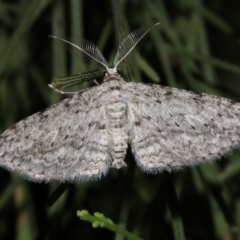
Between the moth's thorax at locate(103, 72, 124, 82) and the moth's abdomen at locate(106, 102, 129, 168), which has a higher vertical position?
the moth's thorax at locate(103, 72, 124, 82)

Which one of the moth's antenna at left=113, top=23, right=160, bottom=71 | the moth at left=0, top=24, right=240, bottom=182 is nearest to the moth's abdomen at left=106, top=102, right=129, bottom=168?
the moth at left=0, top=24, right=240, bottom=182

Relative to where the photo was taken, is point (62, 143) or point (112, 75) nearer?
point (62, 143)

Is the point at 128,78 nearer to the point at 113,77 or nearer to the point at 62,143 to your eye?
the point at 113,77

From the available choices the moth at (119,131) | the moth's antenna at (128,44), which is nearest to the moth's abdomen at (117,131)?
the moth at (119,131)

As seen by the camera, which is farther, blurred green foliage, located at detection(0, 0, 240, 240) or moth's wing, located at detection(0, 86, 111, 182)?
blurred green foliage, located at detection(0, 0, 240, 240)

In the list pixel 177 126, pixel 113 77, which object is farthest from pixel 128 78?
pixel 177 126

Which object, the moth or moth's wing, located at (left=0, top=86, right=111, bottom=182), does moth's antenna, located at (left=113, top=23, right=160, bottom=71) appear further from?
moth's wing, located at (left=0, top=86, right=111, bottom=182)

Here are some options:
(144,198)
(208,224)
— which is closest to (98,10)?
(144,198)
